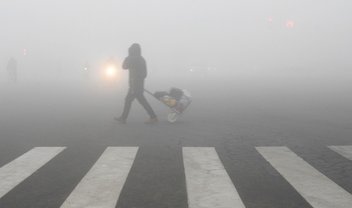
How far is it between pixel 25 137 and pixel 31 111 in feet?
20.2

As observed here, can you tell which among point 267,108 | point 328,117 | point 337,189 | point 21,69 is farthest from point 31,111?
point 21,69

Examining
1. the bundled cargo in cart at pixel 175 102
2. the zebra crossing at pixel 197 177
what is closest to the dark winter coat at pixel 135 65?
the bundled cargo in cart at pixel 175 102

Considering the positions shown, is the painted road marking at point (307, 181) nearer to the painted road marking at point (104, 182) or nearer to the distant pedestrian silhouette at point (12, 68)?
the painted road marking at point (104, 182)

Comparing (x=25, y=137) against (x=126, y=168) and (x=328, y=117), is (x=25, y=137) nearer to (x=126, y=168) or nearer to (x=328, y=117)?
(x=126, y=168)

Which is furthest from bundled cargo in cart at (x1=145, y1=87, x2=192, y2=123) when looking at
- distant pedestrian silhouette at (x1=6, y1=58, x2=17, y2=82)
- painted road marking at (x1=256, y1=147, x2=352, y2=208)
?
distant pedestrian silhouette at (x1=6, y1=58, x2=17, y2=82)

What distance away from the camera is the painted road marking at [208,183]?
5.30 meters

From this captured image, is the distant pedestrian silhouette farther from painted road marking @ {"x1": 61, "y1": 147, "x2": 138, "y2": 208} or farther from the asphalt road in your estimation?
painted road marking @ {"x1": 61, "y1": 147, "x2": 138, "y2": 208}

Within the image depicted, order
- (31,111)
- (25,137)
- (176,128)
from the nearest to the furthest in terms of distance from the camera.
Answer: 1. (25,137)
2. (176,128)
3. (31,111)

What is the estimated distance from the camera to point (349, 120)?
13.0m

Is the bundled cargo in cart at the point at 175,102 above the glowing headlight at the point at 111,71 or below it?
above

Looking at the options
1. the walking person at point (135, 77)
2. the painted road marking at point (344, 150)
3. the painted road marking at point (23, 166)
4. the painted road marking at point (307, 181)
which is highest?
the walking person at point (135, 77)

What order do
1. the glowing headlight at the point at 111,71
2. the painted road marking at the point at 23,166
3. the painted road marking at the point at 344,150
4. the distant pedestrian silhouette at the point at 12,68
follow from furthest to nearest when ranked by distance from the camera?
the distant pedestrian silhouette at the point at 12,68 → the glowing headlight at the point at 111,71 → the painted road marking at the point at 344,150 → the painted road marking at the point at 23,166

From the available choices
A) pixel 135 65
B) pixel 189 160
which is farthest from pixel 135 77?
pixel 189 160

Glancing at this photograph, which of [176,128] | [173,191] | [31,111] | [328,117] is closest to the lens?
[173,191]
